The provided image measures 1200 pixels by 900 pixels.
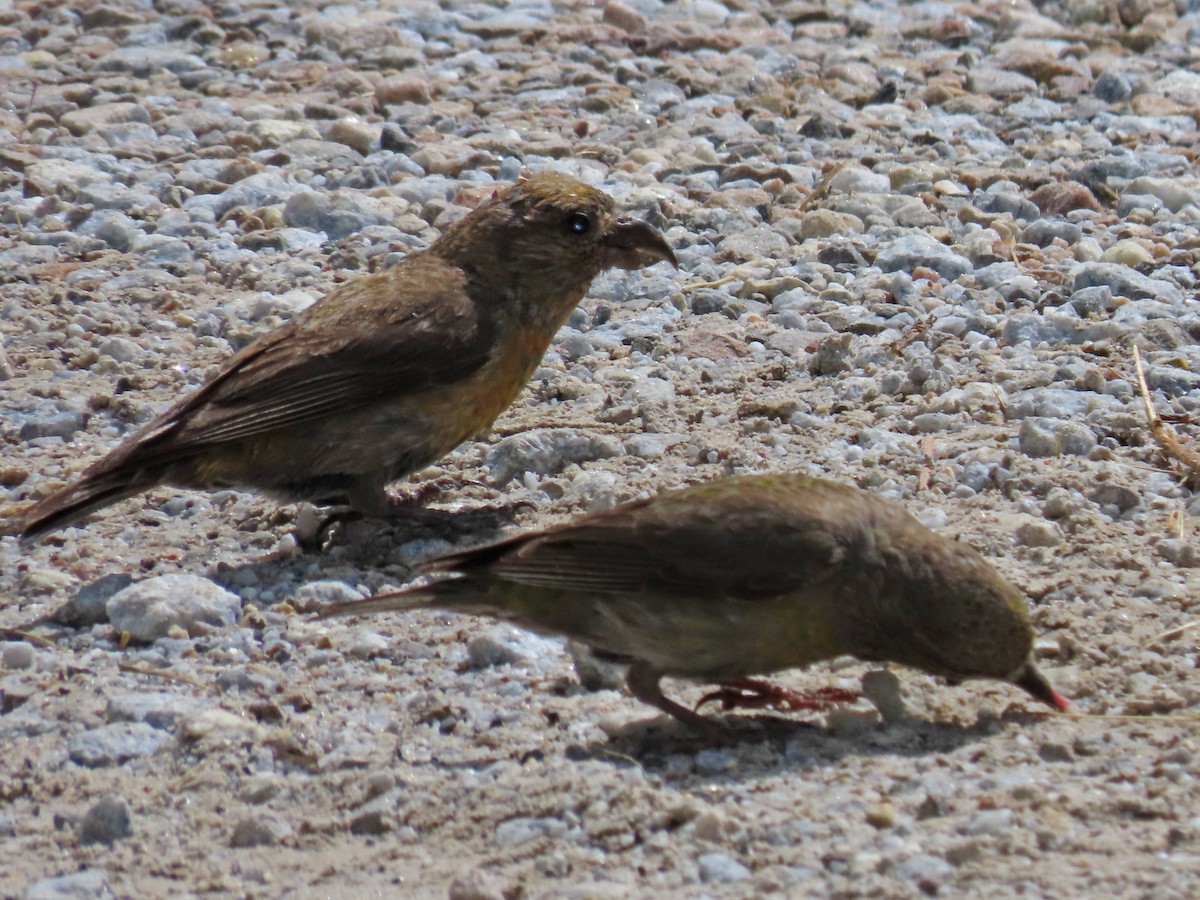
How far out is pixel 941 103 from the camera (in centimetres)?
957

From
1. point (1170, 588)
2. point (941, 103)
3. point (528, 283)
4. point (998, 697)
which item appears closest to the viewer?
point (998, 697)

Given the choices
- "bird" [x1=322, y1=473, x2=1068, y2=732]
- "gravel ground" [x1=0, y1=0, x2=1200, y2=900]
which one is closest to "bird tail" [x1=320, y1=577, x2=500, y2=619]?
"bird" [x1=322, y1=473, x2=1068, y2=732]

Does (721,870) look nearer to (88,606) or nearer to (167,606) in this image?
(167,606)

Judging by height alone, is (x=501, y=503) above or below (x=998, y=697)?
below

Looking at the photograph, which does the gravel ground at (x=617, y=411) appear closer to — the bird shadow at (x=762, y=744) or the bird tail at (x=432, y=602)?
the bird shadow at (x=762, y=744)

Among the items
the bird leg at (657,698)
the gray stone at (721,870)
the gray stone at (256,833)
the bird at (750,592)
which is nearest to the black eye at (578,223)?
the bird at (750,592)

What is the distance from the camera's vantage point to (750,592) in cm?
403

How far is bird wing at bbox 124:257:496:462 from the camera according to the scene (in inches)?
211

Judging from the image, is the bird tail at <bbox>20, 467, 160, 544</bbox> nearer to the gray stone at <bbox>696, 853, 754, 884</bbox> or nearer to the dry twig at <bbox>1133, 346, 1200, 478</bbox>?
the gray stone at <bbox>696, 853, 754, 884</bbox>

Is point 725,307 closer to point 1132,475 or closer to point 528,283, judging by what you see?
point 528,283

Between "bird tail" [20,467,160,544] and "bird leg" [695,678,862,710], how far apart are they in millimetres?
1956

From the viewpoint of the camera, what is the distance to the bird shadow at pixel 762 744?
391cm

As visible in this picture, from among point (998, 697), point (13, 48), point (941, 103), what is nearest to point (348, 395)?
point (998, 697)

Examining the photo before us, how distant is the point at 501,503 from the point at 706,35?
217 inches
